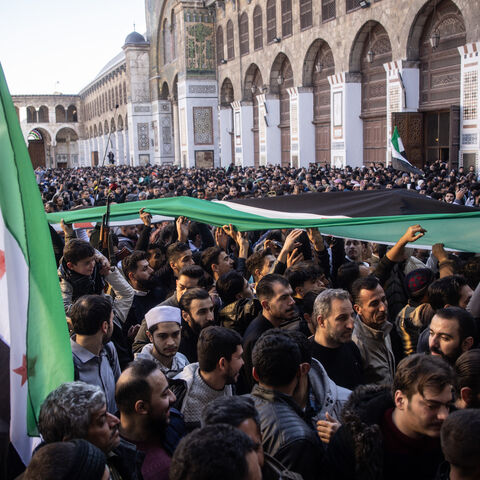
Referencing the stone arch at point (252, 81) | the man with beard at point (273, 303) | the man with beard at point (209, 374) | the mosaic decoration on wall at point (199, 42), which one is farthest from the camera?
the mosaic decoration on wall at point (199, 42)

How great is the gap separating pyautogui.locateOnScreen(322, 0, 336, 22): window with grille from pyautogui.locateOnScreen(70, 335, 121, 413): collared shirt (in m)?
19.7

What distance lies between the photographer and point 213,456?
5.18 feet

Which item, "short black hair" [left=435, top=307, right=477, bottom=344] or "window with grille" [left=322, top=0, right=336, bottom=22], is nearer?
"short black hair" [left=435, top=307, right=477, bottom=344]

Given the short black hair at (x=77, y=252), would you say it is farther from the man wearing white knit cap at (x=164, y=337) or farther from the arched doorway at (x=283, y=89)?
the arched doorway at (x=283, y=89)

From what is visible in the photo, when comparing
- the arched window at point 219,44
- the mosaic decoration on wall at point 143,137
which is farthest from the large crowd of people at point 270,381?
the mosaic decoration on wall at point 143,137

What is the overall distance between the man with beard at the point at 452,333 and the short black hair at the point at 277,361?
917 millimetres

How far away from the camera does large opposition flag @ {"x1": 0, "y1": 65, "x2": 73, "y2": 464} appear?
2041mm

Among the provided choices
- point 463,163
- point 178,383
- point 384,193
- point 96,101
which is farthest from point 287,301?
point 96,101

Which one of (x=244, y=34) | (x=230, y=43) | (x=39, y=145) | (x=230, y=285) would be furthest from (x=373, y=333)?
(x=39, y=145)

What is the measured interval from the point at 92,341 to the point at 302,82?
70.4 ft

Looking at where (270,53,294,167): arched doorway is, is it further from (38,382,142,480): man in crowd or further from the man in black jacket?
(38,382,142,480): man in crowd

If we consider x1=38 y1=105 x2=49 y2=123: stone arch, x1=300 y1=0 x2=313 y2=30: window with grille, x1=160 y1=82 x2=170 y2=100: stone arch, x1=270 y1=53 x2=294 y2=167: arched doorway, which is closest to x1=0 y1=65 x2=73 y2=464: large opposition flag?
x1=300 y1=0 x2=313 y2=30: window with grille

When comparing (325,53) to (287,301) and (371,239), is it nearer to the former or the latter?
(371,239)

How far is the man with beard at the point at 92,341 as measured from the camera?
9.97 ft
